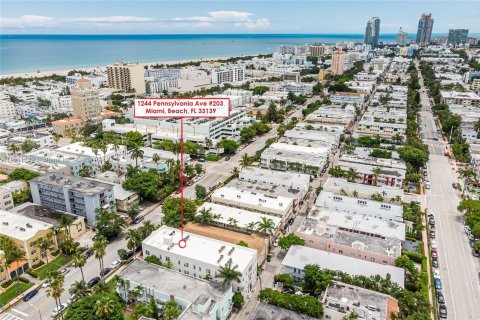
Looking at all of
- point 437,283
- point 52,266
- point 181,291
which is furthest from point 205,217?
point 437,283

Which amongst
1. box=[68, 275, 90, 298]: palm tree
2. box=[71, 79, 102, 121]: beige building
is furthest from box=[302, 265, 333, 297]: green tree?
box=[71, 79, 102, 121]: beige building

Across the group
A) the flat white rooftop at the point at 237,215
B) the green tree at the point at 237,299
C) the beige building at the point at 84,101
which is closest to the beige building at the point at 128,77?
the beige building at the point at 84,101

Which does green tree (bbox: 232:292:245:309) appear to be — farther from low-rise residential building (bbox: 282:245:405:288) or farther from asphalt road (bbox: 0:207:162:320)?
asphalt road (bbox: 0:207:162:320)

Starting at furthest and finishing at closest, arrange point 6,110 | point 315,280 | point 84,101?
point 6,110 < point 84,101 < point 315,280

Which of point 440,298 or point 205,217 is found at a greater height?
point 205,217

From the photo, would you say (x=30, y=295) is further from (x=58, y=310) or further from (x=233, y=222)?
(x=233, y=222)

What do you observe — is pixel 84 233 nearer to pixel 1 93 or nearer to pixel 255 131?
pixel 255 131

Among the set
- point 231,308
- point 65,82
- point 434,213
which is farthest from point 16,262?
point 65,82
